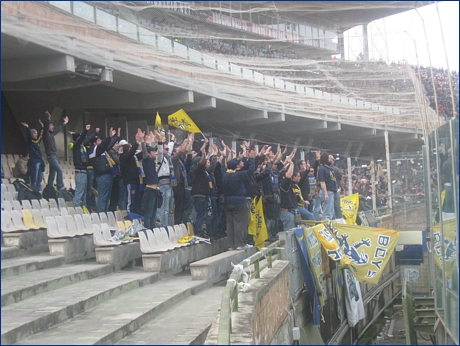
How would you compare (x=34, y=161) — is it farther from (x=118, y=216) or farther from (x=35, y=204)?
(x=118, y=216)

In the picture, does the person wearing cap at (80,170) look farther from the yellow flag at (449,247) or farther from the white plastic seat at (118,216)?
the yellow flag at (449,247)

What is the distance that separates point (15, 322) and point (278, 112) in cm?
1326

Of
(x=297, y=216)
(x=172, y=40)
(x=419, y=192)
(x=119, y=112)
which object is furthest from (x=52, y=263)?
(x=419, y=192)

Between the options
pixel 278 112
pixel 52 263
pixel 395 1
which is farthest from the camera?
pixel 278 112

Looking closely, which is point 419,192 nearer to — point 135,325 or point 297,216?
point 297,216

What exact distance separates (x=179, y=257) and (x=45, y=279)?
10.4 ft

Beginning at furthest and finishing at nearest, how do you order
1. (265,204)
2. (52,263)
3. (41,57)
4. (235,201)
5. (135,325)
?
(265,204)
(235,201)
(41,57)
(52,263)
(135,325)

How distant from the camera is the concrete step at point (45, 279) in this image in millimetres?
7328

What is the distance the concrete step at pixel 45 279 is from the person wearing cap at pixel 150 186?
1.71 metres

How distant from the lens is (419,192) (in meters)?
19.6

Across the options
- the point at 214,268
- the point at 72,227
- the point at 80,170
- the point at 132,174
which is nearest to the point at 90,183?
the point at 80,170

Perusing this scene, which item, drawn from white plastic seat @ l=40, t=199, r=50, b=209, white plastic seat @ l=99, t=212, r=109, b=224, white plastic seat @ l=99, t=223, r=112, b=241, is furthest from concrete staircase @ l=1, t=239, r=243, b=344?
white plastic seat @ l=40, t=199, r=50, b=209

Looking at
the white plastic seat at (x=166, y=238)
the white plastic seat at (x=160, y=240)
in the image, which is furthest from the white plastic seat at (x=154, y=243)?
the white plastic seat at (x=166, y=238)

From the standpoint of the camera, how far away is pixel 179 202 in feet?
41.9
